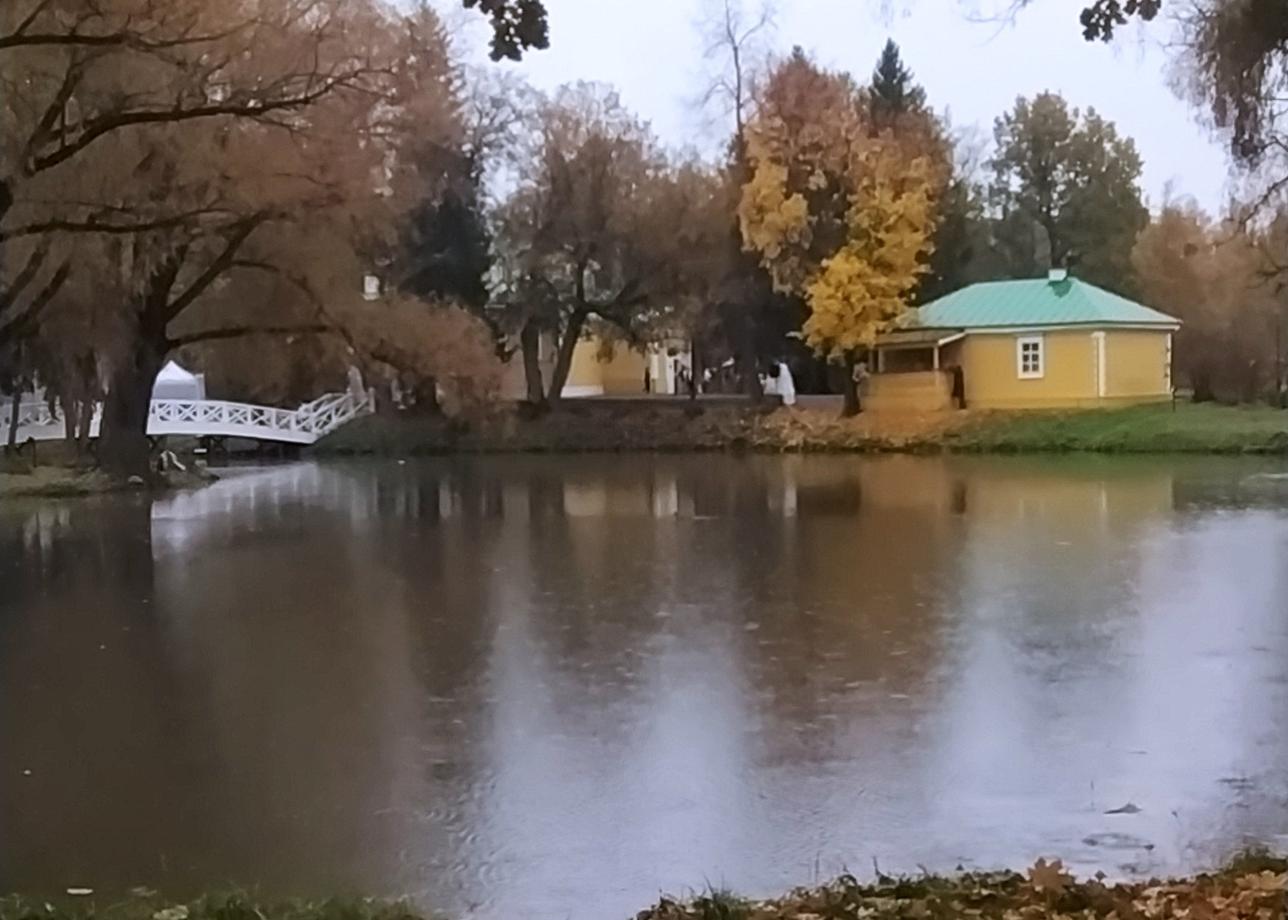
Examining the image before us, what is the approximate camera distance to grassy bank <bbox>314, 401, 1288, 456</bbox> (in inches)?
827

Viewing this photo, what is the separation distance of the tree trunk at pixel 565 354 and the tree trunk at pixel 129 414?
878 cm

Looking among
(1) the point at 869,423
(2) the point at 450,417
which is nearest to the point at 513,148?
(2) the point at 450,417

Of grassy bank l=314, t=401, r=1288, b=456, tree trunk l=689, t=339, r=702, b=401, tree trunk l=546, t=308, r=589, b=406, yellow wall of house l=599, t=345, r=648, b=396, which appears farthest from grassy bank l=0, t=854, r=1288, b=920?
yellow wall of house l=599, t=345, r=648, b=396

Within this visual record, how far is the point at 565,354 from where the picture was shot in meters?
27.8

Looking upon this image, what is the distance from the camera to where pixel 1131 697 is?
6309 millimetres

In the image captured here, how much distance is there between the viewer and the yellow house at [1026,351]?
24500 millimetres

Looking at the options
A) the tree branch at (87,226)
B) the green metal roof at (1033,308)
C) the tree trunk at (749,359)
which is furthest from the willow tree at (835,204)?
the tree branch at (87,226)

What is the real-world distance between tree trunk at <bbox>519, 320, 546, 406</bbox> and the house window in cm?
801

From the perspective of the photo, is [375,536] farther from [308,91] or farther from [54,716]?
[54,716]

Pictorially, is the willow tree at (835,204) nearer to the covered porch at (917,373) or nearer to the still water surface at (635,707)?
the covered porch at (917,373)

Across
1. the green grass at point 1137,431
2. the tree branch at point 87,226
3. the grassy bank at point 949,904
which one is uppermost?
the tree branch at point 87,226

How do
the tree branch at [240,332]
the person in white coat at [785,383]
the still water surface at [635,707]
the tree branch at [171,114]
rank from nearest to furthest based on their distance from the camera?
the still water surface at [635,707], the tree branch at [171,114], the tree branch at [240,332], the person in white coat at [785,383]

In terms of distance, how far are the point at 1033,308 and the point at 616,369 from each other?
31.7 ft

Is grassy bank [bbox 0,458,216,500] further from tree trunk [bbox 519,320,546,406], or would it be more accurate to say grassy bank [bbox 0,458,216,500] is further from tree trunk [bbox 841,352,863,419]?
tree trunk [bbox 841,352,863,419]
